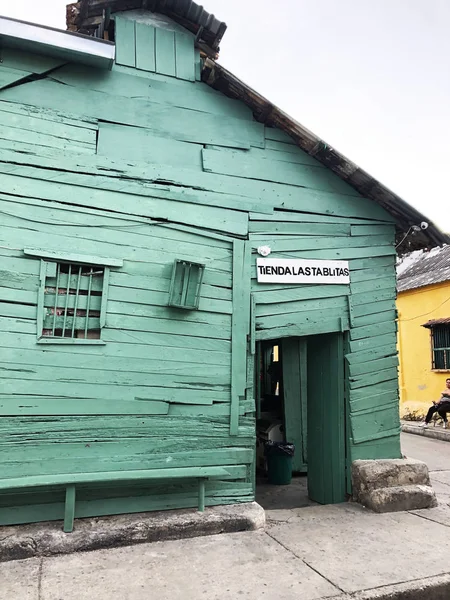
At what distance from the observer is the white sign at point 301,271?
18.0 ft

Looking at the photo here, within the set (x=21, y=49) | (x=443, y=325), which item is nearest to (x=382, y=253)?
(x=21, y=49)

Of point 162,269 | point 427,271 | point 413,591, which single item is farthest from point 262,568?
point 427,271

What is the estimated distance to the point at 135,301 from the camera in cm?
493

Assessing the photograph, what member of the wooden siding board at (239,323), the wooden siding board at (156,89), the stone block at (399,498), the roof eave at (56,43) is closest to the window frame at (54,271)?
the wooden siding board at (239,323)

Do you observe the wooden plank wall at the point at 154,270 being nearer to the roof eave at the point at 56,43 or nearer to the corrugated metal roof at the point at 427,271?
the roof eave at the point at 56,43

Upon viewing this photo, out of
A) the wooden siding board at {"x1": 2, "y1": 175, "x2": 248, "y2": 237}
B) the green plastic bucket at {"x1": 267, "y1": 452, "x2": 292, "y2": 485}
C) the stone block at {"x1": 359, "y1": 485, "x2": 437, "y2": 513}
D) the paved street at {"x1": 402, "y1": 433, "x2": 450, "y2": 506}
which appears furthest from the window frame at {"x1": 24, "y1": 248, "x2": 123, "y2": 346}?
the paved street at {"x1": 402, "y1": 433, "x2": 450, "y2": 506}

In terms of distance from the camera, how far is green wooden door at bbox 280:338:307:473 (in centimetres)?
855

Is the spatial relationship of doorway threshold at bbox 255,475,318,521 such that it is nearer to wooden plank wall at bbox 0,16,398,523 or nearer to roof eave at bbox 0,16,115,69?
wooden plank wall at bbox 0,16,398,523

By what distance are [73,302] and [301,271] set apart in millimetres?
2682

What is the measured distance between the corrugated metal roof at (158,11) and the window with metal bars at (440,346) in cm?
1224

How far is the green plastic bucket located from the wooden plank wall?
222cm

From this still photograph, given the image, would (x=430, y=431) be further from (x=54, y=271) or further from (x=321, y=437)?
(x=54, y=271)

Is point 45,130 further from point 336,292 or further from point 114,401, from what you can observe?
point 336,292

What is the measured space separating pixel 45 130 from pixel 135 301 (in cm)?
202
